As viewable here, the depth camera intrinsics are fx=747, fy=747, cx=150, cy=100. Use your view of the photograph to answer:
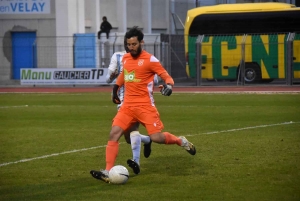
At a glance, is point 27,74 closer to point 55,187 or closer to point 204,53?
point 204,53

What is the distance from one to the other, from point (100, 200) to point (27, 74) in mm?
27636

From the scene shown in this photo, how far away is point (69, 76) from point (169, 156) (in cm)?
2316

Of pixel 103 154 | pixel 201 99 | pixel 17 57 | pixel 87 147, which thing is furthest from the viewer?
pixel 17 57

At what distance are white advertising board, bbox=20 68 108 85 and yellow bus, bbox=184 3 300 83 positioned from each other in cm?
445

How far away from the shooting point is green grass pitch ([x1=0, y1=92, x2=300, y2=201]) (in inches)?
339

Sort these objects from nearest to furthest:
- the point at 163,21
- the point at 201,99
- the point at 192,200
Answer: the point at 192,200, the point at 201,99, the point at 163,21

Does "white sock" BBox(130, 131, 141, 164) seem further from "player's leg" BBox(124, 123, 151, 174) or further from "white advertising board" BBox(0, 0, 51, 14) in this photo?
"white advertising board" BBox(0, 0, 51, 14)

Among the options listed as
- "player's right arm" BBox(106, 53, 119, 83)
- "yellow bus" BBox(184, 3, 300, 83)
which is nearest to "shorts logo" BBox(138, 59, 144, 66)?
"player's right arm" BBox(106, 53, 119, 83)

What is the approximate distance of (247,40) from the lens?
34750mm

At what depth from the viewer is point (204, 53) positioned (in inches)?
Answer: 1382

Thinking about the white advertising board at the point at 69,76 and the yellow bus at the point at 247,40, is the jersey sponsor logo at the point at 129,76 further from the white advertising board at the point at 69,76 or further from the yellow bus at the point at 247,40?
the yellow bus at the point at 247,40

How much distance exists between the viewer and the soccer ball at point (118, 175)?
9047 mm

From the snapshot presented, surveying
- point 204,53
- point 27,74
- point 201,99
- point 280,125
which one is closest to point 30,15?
point 27,74

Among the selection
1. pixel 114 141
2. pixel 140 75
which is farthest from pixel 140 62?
pixel 114 141
